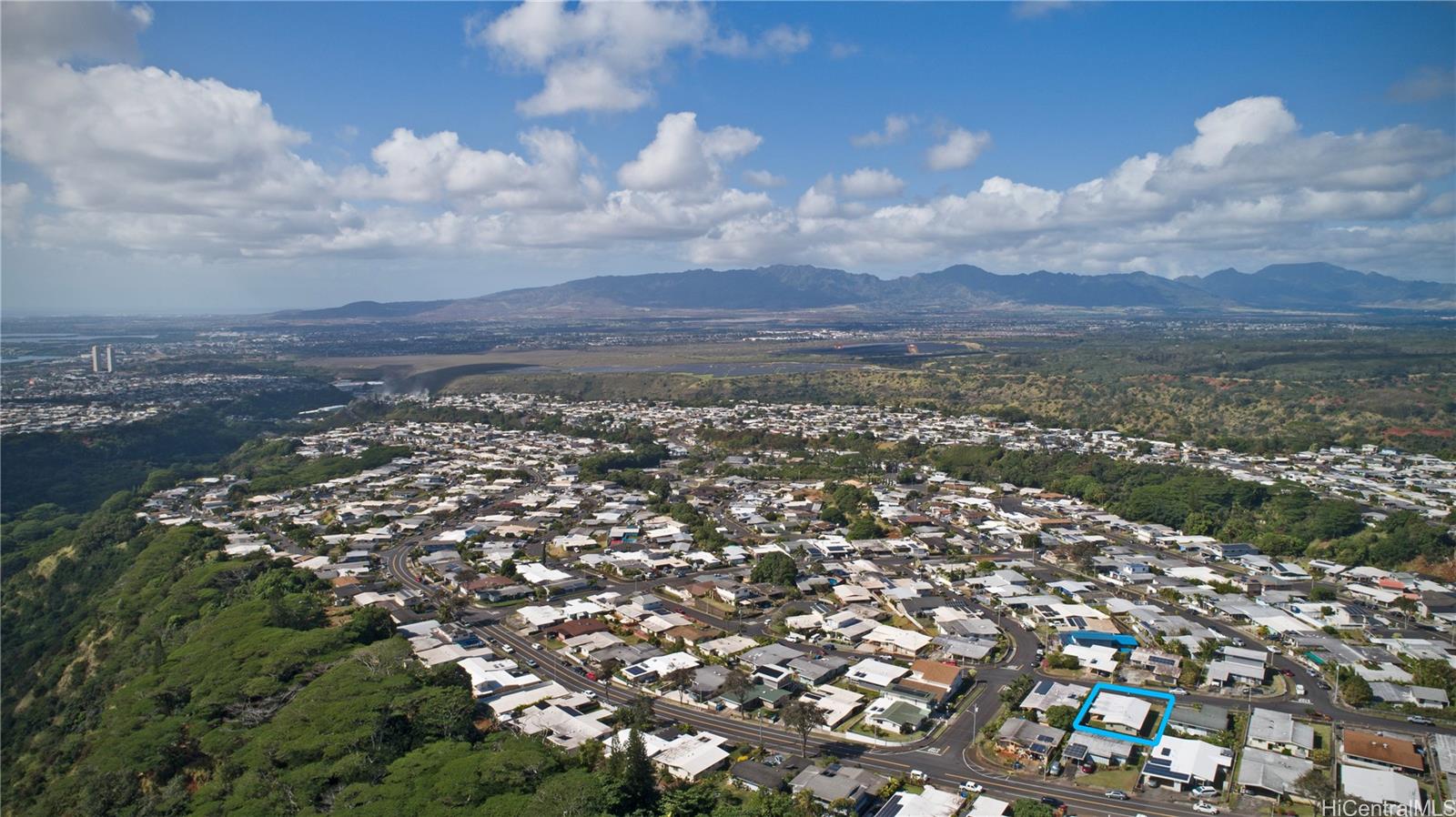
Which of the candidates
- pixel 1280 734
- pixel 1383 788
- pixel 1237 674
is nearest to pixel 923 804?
pixel 1280 734

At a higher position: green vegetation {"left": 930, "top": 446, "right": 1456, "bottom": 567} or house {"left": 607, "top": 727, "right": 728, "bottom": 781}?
green vegetation {"left": 930, "top": 446, "right": 1456, "bottom": 567}

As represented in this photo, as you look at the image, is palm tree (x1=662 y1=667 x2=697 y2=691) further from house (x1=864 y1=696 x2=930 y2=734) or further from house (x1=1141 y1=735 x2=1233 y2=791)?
house (x1=1141 y1=735 x2=1233 y2=791)

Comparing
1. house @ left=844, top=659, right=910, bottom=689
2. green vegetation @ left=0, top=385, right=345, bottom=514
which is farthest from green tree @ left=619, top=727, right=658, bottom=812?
green vegetation @ left=0, top=385, right=345, bottom=514

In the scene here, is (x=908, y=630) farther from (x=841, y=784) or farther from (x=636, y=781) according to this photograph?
(x=636, y=781)

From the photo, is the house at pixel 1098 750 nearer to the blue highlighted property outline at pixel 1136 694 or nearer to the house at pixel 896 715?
the blue highlighted property outline at pixel 1136 694

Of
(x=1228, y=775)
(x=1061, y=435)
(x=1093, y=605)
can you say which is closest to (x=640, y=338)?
(x=1061, y=435)

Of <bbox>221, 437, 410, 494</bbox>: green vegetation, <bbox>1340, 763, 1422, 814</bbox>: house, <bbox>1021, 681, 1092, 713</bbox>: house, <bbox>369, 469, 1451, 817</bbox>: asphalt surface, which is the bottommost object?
<bbox>369, 469, 1451, 817</bbox>: asphalt surface

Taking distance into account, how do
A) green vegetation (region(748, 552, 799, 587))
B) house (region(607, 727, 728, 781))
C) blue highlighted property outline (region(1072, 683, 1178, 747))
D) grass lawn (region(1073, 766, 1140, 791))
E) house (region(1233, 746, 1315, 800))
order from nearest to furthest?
house (region(1233, 746, 1315, 800))
grass lawn (region(1073, 766, 1140, 791))
house (region(607, 727, 728, 781))
blue highlighted property outline (region(1072, 683, 1178, 747))
green vegetation (region(748, 552, 799, 587))
